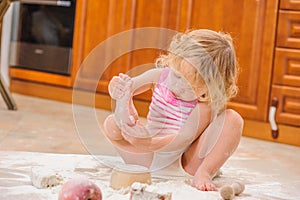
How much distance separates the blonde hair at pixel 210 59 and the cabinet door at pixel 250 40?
36.6 inches

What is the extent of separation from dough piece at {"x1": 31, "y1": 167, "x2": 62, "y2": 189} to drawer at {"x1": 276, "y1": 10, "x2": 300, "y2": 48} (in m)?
1.28

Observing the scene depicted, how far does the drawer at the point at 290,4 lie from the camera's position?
2.19 m

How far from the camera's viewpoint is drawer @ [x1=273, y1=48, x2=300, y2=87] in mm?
2213

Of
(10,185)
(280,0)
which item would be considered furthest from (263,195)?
(280,0)

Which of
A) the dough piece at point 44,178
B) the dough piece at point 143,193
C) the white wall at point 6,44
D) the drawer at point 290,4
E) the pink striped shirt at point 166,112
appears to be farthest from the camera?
the white wall at point 6,44

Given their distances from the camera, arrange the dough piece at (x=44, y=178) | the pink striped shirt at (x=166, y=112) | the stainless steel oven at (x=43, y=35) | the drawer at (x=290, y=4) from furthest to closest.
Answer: the stainless steel oven at (x=43, y=35) < the drawer at (x=290, y=4) < the pink striped shirt at (x=166, y=112) < the dough piece at (x=44, y=178)

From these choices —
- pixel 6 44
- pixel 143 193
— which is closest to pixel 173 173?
pixel 143 193

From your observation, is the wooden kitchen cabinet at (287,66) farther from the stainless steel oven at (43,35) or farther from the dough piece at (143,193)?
the dough piece at (143,193)

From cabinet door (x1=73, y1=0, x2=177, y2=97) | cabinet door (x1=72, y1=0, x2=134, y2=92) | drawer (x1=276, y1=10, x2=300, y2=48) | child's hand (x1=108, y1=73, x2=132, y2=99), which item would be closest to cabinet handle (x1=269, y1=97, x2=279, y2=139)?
drawer (x1=276, y1=10, x2=300, y2=48)

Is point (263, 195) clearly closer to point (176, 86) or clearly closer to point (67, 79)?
point (176, 86)

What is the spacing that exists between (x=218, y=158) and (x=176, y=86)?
0.21 m

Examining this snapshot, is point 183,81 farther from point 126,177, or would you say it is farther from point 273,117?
point 273,117

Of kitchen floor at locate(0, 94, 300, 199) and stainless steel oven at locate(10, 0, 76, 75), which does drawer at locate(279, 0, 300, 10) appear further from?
stainless steel oven at locate(10, 0, 76, 75)

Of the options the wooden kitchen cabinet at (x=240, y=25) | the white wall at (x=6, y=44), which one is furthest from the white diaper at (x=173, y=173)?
the white wall at (x=6, y=44)
